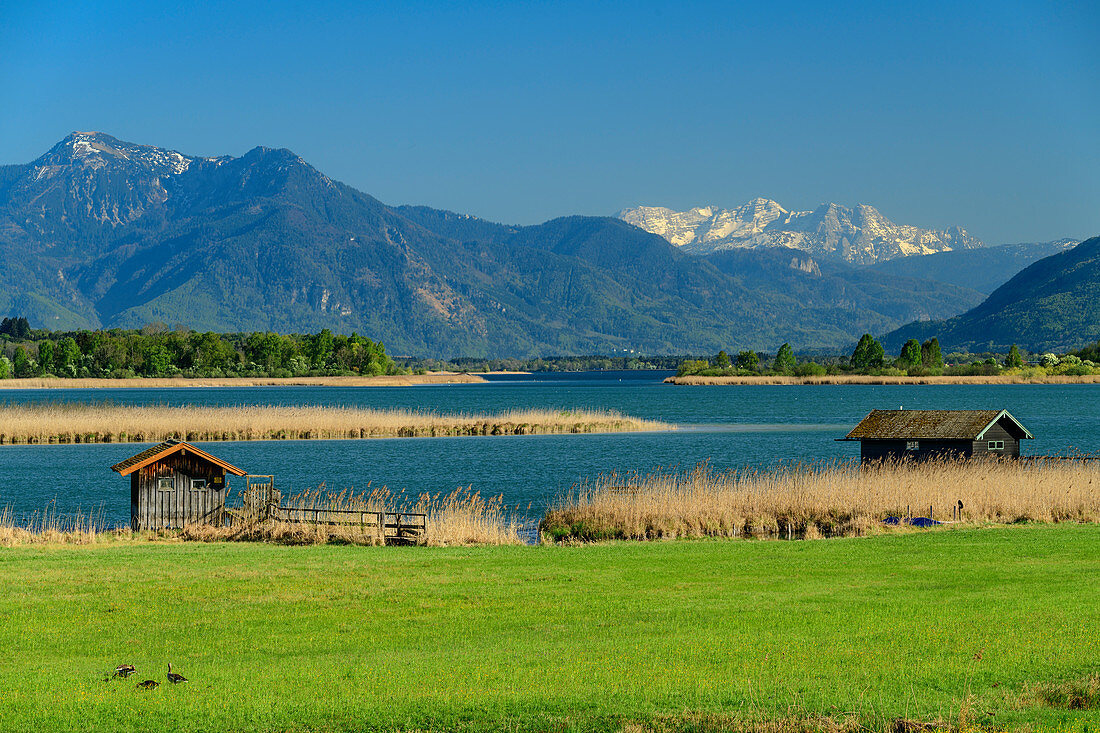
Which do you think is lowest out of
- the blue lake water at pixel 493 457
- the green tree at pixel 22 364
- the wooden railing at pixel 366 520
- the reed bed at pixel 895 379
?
the blue lake water at pixel 493 457

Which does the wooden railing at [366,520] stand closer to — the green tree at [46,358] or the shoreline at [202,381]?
the shoreline at [202,381]

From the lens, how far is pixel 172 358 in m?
187

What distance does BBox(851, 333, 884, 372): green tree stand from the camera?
184000mm

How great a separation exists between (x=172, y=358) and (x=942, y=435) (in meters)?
166

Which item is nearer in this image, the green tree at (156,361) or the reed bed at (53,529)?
the reed bed at (53,529)

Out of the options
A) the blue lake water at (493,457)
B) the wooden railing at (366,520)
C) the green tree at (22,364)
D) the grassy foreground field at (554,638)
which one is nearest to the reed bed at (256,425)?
the blue lake water at (493,457)

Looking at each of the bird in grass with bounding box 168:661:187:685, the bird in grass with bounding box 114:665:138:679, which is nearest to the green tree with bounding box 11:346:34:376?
the bird in grass with bounding box 114:665:138:679

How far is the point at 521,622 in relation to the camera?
54.3 feet

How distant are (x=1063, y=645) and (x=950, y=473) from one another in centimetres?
2183

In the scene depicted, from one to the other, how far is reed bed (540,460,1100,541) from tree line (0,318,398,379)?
154 metres

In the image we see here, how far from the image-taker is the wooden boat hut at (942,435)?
128 feet

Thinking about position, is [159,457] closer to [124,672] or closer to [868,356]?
[124,672]

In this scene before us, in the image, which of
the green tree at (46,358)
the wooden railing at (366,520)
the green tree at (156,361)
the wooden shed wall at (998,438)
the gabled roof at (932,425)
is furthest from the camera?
the green tree at (156,361)

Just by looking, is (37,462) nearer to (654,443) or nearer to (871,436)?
(654,443)
